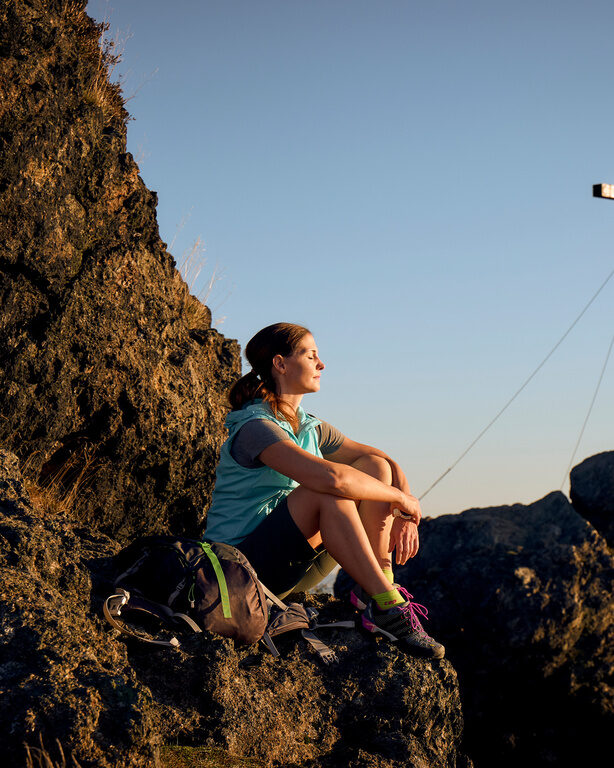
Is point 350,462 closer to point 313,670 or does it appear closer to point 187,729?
point 313,670

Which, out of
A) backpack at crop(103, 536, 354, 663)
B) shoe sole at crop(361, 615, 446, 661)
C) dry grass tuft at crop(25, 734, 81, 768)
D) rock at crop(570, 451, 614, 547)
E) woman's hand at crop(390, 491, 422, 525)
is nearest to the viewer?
dry grass tuft at crop(25, 734, 81, 768)

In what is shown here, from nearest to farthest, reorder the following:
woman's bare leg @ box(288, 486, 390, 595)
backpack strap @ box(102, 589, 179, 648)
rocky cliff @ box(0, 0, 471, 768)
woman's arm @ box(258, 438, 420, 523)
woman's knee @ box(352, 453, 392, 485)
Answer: rocky cliff @ box(0, 0, 471, 768), backpack strap @ box(102, 589, 179, 648), woman's arm @ box(258, 438, 420, 523), woman's bare leg @ box(288, 486, 390, 595), woman's knee @ box(352, 453, 392, 485)

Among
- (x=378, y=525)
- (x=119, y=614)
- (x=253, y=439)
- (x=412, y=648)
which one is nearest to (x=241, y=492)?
(x=253, y=439)

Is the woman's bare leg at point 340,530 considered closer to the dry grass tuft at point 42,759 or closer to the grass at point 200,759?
the grass at point 200,759

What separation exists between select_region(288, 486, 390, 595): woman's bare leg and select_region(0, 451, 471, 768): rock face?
1.75 ft

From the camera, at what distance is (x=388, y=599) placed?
4273 mm

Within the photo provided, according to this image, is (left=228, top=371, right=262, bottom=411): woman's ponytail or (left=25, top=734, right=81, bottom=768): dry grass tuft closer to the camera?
(left=25, top=734, right=81, bottom=768): dry grass tuft

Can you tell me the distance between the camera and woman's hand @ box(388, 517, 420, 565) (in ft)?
15.3

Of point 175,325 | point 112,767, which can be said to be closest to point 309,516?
point 112,767

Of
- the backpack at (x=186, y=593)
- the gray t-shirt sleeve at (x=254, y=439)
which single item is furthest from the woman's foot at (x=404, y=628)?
the gray t-shirt sleeve at (x=254, y=439)

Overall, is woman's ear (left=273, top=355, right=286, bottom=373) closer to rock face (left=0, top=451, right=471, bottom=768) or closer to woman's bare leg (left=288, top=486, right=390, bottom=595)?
woman's bare leg (left=288, top=486, right=390, bottom=595)

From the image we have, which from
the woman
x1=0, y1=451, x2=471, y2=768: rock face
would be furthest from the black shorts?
x1=0, y1=451, x2=471, y2=768: rock face

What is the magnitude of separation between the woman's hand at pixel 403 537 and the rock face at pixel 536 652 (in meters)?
2.83

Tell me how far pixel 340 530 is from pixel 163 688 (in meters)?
1.22
